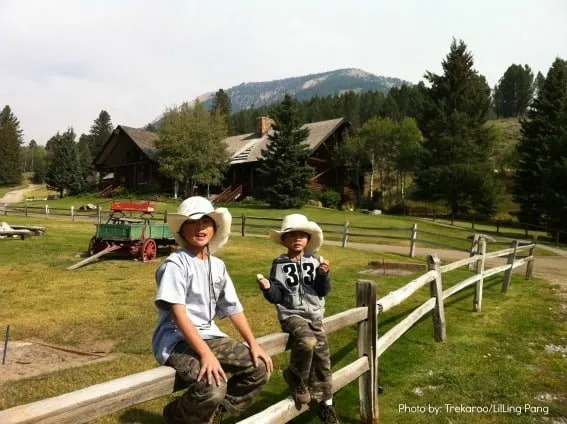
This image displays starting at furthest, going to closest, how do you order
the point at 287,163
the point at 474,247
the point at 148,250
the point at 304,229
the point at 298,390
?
1. the point at 287,163
2. the point at 148,250
3. the point at 474,247
4. the point at 304,229
5. the point at 298,390

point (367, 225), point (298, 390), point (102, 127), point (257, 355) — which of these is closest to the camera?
Answer: point (257, 355)

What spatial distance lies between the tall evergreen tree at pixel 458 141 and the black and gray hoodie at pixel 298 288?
124ft

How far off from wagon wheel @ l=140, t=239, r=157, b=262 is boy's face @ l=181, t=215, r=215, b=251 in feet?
40.3

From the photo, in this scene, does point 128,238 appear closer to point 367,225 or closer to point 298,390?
point 298,390

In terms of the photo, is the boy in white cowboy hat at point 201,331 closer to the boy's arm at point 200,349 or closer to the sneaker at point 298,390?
the boy's arm at point 200,349

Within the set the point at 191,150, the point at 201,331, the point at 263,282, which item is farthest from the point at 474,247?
the point at 191,150

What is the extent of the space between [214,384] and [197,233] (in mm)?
957

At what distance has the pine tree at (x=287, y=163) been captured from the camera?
3825cm

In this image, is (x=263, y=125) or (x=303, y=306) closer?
(x=303, y=306)

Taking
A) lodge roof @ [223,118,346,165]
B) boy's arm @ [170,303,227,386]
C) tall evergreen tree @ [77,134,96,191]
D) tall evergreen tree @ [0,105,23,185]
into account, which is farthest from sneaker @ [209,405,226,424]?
tall evergreen tree @ [0,105,23,185]

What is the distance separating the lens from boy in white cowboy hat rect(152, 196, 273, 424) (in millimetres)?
2617

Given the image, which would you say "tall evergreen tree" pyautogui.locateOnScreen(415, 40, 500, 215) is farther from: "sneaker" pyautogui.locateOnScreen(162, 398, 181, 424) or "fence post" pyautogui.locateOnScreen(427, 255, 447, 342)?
"sneaker" pyautogui.locateOnScreen(162, 398, 181, 424)

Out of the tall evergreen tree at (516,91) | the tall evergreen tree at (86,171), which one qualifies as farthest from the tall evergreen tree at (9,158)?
the tall evergreen tree at (516,91)

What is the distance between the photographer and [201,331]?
9.74 feet
